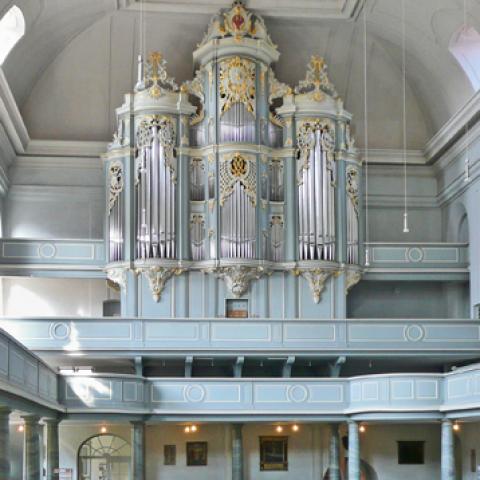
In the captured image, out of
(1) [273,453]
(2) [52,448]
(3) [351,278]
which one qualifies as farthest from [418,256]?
(2) [52,448]

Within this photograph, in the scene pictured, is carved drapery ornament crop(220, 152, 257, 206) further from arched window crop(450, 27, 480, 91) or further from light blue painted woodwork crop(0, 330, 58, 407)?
light blue painted woodwork crop(0, 330, 58, 407)

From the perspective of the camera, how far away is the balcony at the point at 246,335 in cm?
3312

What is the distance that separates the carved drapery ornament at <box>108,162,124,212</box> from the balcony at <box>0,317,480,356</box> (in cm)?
386

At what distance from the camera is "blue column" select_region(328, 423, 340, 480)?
112 ft

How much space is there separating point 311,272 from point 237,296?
92.7 inches

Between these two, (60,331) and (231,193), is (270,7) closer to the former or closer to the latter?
(231,193)

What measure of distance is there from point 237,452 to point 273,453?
109 inches

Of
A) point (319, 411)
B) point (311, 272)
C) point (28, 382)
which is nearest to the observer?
point (28, 382)

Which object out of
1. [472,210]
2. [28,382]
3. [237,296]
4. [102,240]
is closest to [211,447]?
[237,296]

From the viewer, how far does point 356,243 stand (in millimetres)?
35562

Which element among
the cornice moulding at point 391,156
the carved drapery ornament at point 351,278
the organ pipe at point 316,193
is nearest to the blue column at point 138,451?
the organ pipe at point 316,193

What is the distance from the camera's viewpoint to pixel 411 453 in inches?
1447

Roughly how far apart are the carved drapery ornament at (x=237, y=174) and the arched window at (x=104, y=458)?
28.7 feet

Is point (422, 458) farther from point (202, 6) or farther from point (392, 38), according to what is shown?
point (202, 6)
